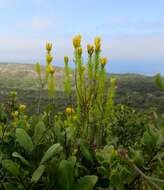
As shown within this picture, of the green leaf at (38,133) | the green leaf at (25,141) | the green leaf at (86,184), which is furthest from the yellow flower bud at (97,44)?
the green leaf at (86,184)

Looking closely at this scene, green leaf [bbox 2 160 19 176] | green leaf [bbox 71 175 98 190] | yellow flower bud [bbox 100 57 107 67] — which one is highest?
yellow flower bud [bbox 100 57 107 67]

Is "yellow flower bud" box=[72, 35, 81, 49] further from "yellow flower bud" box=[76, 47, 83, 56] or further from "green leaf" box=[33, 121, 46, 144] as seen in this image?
"green leaf" box=[33, 121, 46, 144]

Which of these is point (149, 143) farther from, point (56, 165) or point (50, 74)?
point (50, 74)

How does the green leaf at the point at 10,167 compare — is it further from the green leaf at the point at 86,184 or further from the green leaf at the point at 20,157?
the green leaf at the point at 86,184

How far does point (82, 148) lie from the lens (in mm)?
1924

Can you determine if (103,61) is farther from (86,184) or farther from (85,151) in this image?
(86,184)

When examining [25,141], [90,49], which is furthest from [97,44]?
[25,141]

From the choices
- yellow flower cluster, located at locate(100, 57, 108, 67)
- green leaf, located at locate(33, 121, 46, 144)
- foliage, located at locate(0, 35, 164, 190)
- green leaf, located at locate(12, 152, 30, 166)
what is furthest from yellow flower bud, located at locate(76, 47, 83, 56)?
green leaf, located at locate(12, 152, 30, 166)

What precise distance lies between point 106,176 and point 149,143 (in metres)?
0.28

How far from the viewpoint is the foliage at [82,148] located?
5.46 feet

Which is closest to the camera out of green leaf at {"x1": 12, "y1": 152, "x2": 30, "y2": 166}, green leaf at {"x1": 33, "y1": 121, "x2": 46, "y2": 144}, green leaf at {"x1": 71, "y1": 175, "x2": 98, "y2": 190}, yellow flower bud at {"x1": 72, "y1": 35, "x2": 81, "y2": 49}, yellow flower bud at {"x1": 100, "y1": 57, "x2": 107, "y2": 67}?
green leaf at {"x1": 71, "y1": 175, "x2": 98, "y2": 190}

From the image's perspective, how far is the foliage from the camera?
5.46 feet

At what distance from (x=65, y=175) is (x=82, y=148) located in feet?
1.00

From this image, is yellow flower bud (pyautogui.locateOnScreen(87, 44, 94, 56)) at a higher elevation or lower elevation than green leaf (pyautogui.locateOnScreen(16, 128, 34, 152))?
higher
